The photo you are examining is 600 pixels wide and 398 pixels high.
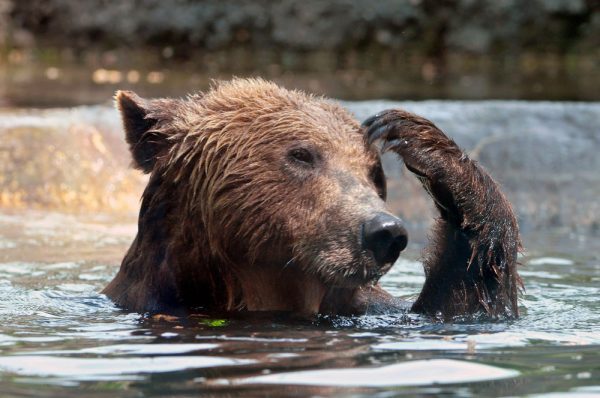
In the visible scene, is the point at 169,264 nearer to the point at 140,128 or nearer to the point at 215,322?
the point at 215,322

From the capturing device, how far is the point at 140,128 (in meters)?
5.68

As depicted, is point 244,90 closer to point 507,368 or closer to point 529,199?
point 507,368

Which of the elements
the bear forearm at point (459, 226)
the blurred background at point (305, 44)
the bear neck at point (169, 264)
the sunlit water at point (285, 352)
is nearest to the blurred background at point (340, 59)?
the blurred background at point (305, 44)

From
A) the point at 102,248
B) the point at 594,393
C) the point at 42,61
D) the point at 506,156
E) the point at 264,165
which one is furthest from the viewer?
the point at 42,61

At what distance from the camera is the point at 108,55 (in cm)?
2120

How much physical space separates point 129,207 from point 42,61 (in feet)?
36.5

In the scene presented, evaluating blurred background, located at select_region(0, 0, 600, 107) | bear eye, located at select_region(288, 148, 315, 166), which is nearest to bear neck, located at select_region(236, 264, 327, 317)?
bear eye, located at select_region(288, 148, 315, 166)

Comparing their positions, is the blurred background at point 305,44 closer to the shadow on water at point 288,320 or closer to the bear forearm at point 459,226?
the shadow on water at point 288,320

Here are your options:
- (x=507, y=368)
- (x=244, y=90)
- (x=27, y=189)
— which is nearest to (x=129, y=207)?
(x=27, y=189)

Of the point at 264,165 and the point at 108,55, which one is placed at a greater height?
the point at 108,55

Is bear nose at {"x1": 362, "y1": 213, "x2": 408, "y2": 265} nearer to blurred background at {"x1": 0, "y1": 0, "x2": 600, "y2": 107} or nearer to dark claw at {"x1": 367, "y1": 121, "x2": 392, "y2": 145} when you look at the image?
dark claw at {"x1": 367, "y1": 121, "x2": 392, "y2": 145}

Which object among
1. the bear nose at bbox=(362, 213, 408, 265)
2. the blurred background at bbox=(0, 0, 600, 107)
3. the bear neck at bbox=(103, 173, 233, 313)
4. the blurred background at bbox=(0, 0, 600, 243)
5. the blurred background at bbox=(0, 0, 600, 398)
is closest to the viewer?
the blurred background at bbox=(0, 0, 600, 398)

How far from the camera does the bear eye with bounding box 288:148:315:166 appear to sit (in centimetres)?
536

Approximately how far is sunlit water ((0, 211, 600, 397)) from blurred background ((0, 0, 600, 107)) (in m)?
11.3
